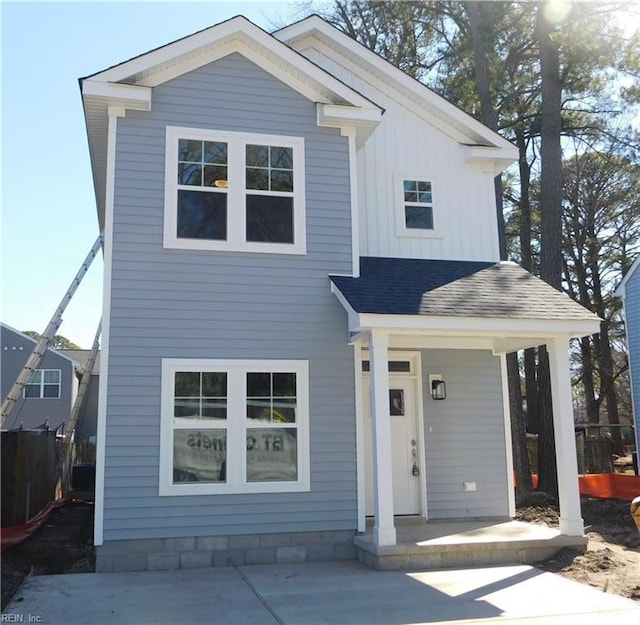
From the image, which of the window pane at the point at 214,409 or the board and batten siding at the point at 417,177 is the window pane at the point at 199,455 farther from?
the board and batten siding at the point at 417,177

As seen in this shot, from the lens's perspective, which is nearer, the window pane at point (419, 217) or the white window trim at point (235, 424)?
the white window trim at point (235, 424)

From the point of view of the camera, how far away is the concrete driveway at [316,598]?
5578 mm

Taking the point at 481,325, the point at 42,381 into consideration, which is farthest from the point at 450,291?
the point at 42,381

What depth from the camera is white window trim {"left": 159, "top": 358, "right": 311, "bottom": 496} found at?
7762 mm

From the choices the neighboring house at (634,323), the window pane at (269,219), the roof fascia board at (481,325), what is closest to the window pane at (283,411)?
the roof fascia board at (481,325)

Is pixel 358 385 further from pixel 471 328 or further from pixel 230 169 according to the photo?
pixel 230 169

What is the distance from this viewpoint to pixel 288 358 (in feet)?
27.3

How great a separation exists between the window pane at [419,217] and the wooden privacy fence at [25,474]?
20.4ft

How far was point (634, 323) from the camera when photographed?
17.4m

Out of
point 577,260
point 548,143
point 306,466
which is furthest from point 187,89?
point 577,260

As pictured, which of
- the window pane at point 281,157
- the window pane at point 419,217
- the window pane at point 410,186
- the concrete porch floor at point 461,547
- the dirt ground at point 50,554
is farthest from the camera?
the window pane at point 410,186

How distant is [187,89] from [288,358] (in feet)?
12.0

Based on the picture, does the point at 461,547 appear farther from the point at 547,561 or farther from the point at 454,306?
the point at 454,306

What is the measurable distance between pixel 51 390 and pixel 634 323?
76.8 feet
